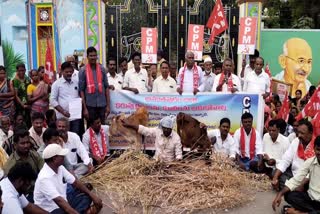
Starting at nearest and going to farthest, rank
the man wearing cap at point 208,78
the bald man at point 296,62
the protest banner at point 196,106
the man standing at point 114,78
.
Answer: the protest banner at point 196,106
the man standing at point 114,78
the man wearing cap at point 208,78
the bald man at point 296,62

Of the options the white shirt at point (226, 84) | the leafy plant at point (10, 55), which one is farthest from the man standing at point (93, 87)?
the leafy plant at point (10, 55)

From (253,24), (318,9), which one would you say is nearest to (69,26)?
(253,24)

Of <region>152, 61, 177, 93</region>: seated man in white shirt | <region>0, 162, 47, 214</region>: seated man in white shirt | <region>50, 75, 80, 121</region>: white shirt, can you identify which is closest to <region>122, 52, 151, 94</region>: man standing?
<region>152, 61, 177, 93</region>: seated man in white shirt

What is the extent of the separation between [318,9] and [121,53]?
9.70 m

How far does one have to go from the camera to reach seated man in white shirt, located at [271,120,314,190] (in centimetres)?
474

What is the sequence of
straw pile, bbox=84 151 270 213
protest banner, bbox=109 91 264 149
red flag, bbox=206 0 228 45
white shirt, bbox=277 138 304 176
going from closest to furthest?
straw pile, bbox=84 151 270 213 < white shirt, bbox=277 138 304 176 < protest banner, bbox=109 91 264 149 < red flag, bbox=206 0 228 45

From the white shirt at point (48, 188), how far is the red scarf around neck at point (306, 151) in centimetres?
284

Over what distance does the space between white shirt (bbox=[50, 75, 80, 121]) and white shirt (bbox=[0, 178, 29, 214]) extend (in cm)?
288

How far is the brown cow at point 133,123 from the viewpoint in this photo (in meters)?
6.16

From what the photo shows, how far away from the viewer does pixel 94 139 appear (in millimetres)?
5879

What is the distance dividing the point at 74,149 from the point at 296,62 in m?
8.29

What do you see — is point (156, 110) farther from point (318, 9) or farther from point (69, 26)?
point (318, 9)

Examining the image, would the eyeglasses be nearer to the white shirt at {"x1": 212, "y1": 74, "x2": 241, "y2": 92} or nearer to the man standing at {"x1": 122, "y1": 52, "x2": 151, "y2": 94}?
the white shirt at {"x1": 212, "y1": 74, "x2": 241, "y2": 92}

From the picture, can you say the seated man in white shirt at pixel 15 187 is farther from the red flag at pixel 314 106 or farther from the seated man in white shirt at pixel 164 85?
the red flag at pixel 314 106
